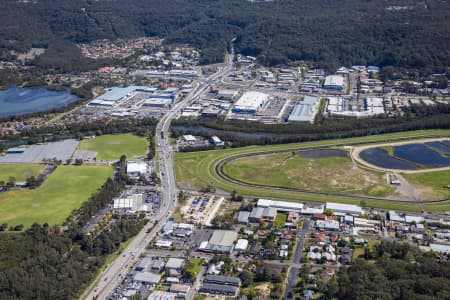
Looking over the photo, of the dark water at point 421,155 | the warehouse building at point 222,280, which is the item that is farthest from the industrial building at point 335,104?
the warehouse building at point 222,280

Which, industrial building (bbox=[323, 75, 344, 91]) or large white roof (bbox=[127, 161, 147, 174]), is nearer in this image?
large white roof (bbox=[127, 161, 147, 174])

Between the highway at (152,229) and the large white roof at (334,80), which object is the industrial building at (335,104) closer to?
the large white roof at (334,80)

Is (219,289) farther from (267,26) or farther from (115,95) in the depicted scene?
(267,26)

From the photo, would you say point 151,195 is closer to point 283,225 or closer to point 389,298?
point 283,225

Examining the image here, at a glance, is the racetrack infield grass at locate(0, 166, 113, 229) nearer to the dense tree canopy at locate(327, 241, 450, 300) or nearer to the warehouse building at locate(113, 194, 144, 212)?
the warehouse building at locate(113, 194, 144, 212)

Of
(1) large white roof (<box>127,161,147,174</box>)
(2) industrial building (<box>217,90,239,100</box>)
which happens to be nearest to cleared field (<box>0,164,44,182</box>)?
(1) large white roof (<box>127,161,147,174</box>)
